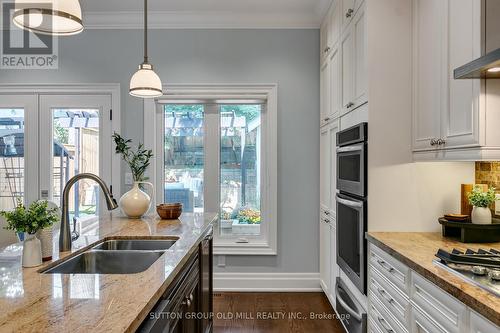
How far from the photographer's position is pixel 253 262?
366cm

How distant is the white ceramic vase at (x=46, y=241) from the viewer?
1.34 m

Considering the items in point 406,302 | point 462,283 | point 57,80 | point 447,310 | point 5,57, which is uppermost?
point 5,57

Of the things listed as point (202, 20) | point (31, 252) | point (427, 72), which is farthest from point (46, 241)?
point (202, 20)

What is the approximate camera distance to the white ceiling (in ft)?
11.0

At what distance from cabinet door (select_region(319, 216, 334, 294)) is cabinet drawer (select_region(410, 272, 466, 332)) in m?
1.58

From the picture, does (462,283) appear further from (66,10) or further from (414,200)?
(66,10)

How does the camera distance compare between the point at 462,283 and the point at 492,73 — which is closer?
the point at 462,283

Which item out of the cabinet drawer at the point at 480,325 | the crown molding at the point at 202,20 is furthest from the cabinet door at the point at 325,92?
the cabinet drawer at the point at 480,325

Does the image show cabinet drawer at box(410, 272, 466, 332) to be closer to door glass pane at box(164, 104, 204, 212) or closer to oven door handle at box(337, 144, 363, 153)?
oven door handle at box(337, 144, 363, 153)

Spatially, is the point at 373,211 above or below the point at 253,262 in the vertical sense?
above

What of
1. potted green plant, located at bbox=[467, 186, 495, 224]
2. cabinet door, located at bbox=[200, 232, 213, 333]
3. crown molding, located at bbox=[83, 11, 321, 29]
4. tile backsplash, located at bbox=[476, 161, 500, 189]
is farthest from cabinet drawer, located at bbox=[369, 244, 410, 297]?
crown molding, located at bbox=[83, 11, 321, 29]

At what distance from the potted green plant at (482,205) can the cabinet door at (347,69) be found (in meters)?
0.96

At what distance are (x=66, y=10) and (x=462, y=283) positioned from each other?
5.96 ft

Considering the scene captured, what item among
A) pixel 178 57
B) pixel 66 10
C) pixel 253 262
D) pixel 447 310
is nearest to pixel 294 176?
pixel 253 262
